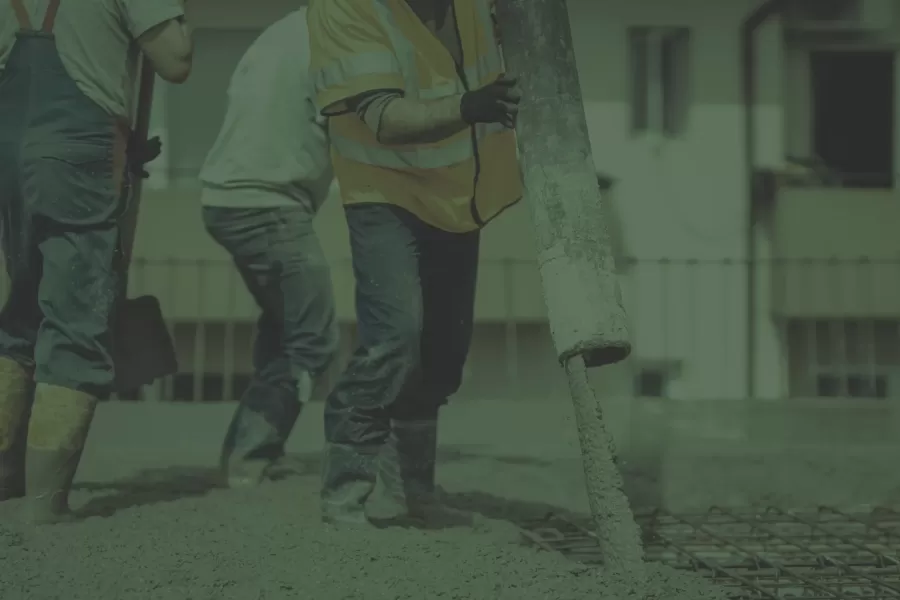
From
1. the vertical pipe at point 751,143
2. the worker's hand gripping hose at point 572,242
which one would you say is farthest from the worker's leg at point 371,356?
the vertical pipe at point 751,143

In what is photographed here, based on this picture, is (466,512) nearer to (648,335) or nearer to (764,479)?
(764,479)

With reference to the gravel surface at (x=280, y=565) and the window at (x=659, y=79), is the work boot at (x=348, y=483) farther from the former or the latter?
the window at (x=659, y=79)

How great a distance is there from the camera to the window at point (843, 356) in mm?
11594

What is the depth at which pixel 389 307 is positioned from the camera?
12.9 ft

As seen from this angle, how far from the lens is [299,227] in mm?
4984

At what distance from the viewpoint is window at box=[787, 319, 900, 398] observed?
38.0 ft

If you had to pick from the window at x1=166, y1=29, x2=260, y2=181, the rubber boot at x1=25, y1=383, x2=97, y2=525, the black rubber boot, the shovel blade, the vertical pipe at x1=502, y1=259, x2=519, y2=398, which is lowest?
the vertical pipe at x1=502, y1=259, x2=519, y2=398

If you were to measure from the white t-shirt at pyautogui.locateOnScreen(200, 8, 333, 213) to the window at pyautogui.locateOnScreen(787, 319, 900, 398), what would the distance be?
7.18 meters

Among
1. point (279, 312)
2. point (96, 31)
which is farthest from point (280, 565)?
point (279, 312)

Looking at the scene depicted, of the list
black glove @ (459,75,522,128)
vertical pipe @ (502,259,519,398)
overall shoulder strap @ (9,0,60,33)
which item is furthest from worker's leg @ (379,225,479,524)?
vertical pipe @ (502,259,519,398)

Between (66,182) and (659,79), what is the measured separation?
304 inches

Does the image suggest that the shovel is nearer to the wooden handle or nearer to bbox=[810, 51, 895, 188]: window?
the wooden handle

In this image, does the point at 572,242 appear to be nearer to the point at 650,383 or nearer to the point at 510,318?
the point at 510,318

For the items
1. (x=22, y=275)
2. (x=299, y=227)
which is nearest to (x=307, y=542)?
(x=22, y=275)
